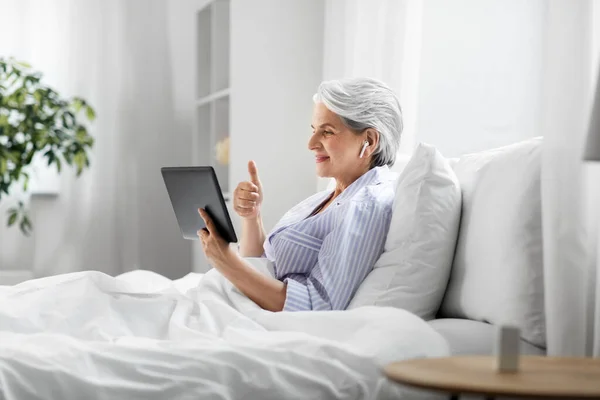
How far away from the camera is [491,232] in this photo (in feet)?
5.66

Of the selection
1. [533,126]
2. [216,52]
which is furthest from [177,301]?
[216,52]

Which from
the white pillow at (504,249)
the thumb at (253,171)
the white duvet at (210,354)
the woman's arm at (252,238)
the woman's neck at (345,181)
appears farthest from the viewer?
the woman's arm at (252,238)

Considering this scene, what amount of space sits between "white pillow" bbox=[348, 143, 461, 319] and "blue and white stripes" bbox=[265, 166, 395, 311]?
0.03 m

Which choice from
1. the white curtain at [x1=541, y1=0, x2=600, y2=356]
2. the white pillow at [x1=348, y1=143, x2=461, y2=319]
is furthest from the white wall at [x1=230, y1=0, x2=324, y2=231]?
the white curtain at [x1=541, y1=0, x2=600, y2=356]

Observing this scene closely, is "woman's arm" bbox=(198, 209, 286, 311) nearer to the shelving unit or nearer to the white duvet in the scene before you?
the white duvet

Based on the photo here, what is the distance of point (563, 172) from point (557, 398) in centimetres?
66

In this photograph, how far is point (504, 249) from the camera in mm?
1681

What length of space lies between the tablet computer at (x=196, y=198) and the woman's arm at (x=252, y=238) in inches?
8.2

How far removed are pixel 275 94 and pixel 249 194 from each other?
1657 millimetres

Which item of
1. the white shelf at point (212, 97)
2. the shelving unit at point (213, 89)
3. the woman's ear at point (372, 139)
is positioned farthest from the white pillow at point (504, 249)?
the white shelf at point (212, 97)

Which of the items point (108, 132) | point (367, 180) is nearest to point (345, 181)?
point (367, 180)

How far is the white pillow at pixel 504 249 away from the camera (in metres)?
1.64

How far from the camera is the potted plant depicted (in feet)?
12.9

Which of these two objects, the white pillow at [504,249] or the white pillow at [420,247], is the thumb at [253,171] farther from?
the white pillow at [504,249]
